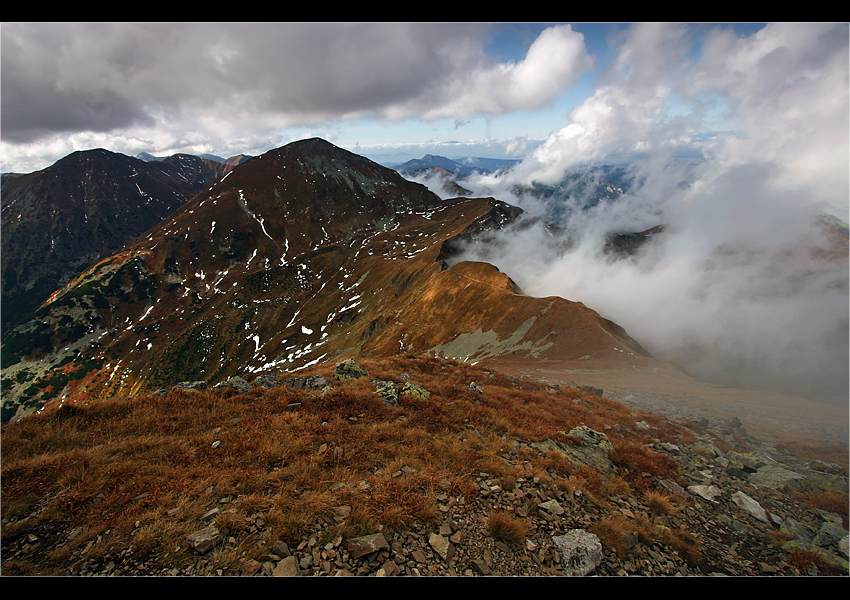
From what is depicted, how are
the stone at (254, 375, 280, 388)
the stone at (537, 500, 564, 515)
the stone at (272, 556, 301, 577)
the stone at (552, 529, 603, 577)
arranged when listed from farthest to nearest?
the stone at (254, 375, 280, 388), the stone at (537, 500, 564, 515), the stone at (552, 529, 603, 577), the stone at (272, 556, 301, 577)

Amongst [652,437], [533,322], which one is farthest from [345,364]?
[533,322]

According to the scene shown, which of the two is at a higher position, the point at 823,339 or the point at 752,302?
the point at 752,302

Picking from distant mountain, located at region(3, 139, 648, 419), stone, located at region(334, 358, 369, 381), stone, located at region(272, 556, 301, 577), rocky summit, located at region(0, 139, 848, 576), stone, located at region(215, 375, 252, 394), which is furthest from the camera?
distant mountain, located at region(3, 139, 648, 419)

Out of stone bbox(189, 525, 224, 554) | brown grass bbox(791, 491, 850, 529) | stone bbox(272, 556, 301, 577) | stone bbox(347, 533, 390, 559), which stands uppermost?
stone bbox(189, 525, 224, 554)

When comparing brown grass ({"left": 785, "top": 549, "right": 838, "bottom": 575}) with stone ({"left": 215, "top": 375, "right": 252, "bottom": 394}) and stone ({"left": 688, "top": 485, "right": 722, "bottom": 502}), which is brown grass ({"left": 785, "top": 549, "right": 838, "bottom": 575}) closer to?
stone ({"left": 688, "top": 485, "right": 722, "bottom": 502})

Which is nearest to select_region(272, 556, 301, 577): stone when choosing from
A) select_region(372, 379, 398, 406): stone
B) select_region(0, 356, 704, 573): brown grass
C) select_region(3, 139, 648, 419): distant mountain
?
select_region(0, 356, 704, 573): brown grass

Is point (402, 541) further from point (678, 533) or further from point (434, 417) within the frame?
point (678, 533)

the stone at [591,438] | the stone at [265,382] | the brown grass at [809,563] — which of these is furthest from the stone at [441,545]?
the stone at [265,382]

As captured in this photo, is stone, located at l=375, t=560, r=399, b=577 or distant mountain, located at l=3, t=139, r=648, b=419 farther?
distant mountain, located at l=3, t=139, r=648, b=419
